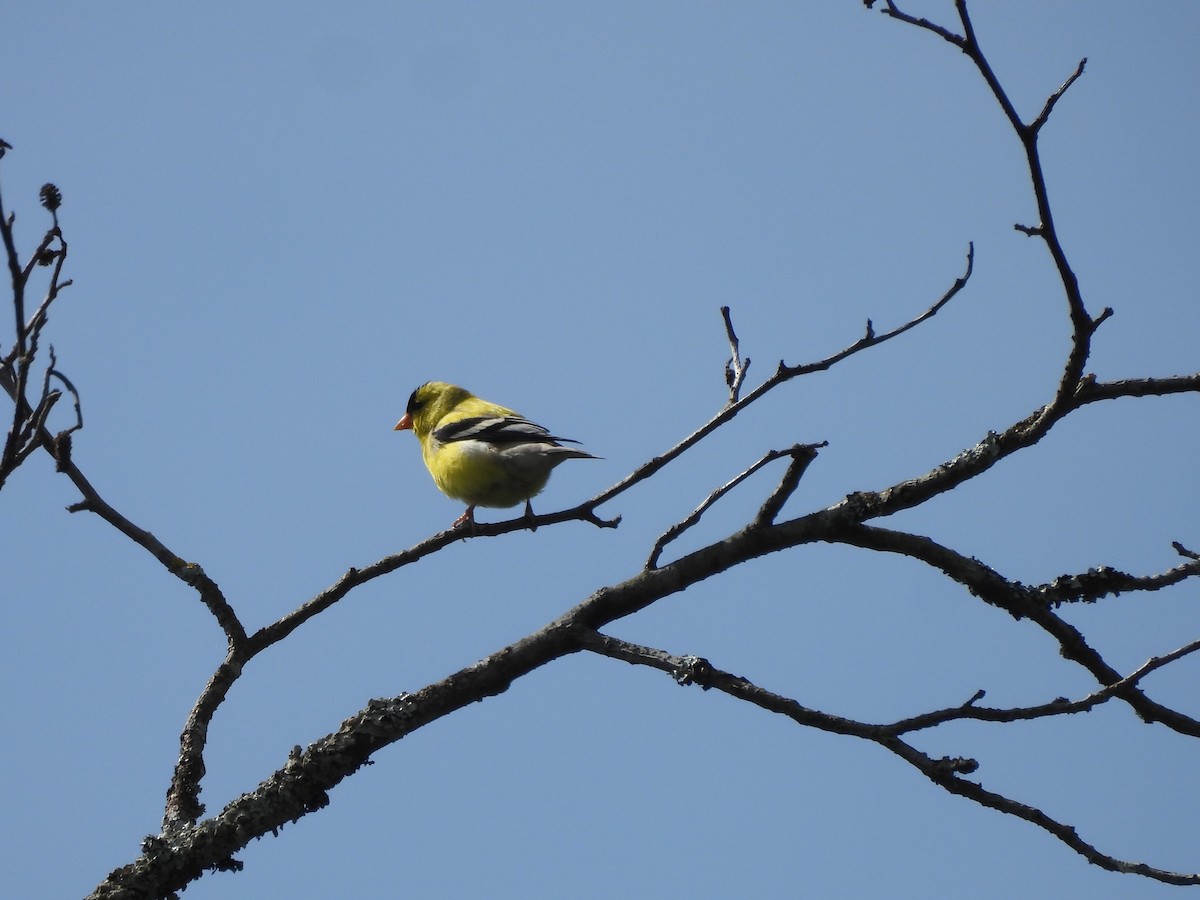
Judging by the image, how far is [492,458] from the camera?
7.06 metres

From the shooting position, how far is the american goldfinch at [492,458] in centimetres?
700

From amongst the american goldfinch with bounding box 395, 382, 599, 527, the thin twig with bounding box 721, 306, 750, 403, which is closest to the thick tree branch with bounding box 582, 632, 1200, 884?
the thin twig with bounding box 721, 306, 750, 403

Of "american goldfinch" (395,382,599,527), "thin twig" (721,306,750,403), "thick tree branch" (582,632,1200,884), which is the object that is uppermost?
"american goldfinch" (395,382,599,527)

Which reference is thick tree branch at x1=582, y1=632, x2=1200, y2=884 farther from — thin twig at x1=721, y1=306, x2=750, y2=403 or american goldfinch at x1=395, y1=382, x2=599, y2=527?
american goldfinch at x1=395, y1=382, x2=599, y2=527

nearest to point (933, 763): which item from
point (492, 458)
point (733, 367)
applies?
point (733, 367)

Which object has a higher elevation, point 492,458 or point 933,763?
point 492,458

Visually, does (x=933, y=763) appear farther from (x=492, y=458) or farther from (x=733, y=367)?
(x=492, y=458)

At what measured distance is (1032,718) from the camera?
3307 millimetres

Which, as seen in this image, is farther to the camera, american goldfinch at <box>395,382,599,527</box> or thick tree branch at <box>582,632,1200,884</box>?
american goldfinch at <box>395,382,599,527</box>

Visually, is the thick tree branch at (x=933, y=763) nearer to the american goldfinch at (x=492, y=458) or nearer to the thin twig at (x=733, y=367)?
the thin twig at (x=733, y=367)

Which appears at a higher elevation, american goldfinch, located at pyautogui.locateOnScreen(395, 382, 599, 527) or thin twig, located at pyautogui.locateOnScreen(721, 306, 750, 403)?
american goldfinch, located at pyautogui.locateOnScreen(395, 382, 599, 527)

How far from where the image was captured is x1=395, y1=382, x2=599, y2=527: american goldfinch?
7.00 meters

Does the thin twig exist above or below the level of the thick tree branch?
above

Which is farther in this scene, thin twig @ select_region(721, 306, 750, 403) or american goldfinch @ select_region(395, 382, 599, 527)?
american goldfinch @ select_region(395, 382, 599, 527)
